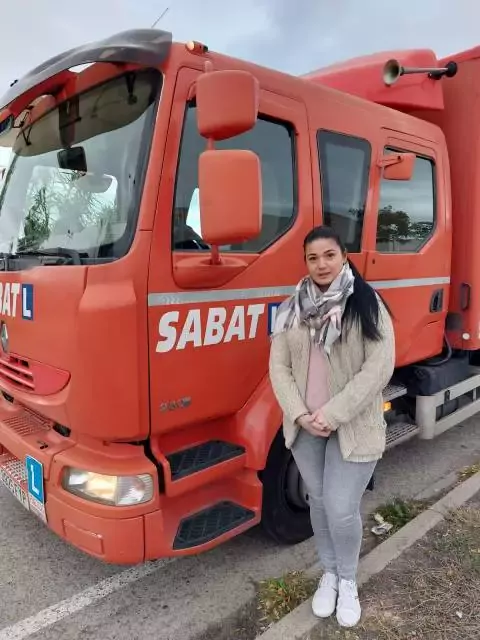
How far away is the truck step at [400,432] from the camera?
3.62 m

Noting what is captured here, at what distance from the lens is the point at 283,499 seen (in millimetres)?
2900

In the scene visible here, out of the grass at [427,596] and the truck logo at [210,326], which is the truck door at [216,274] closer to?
the truck logo at [210,326]

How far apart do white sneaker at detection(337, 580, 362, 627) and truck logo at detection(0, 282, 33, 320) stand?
6.22ft

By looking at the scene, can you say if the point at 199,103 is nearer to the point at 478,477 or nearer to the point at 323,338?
the point at 323,338

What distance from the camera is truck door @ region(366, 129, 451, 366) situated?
10.8ft

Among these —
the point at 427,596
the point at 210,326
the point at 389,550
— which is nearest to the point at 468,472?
the point at 389,550

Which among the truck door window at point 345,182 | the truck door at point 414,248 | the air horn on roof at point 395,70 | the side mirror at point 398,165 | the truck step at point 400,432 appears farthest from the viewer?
the truck step at point 400,432

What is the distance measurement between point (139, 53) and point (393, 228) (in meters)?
1.98

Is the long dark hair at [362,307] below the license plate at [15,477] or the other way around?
the other way around

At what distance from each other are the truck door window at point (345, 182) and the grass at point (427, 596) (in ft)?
5.63

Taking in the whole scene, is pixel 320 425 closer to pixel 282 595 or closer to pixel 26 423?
pixel 282 595

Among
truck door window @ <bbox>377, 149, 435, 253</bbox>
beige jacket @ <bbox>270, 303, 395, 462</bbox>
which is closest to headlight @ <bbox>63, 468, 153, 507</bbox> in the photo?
beige jacket @ <bbox>270, 303, 395, 462</bbox>

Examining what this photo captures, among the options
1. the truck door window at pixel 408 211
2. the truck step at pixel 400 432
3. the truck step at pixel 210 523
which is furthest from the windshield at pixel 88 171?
the truck step at pixel 400 432

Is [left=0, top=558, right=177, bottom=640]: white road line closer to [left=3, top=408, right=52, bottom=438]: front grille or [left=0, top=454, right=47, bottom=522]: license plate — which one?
[left=0, top=454, right=47, bottom=522]: license plate
